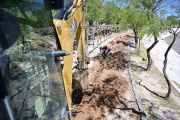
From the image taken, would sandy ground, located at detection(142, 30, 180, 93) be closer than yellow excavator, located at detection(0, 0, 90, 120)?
No

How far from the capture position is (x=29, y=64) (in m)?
1.51

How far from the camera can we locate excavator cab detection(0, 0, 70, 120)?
0.94m

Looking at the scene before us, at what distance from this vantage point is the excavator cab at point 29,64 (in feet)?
3.08

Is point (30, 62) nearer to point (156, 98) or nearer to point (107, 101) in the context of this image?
point (107, 101)

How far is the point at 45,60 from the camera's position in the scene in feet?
6.18

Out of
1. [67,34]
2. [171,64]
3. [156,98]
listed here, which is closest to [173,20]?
[156,98]

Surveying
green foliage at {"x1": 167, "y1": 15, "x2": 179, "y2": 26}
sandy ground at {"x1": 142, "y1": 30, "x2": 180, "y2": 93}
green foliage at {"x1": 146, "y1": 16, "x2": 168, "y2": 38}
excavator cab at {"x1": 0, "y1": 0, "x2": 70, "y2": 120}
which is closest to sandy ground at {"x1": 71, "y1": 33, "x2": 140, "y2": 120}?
green foliage at {"x1": 146, "y1": 16, "x2": 168, "y2": 38}

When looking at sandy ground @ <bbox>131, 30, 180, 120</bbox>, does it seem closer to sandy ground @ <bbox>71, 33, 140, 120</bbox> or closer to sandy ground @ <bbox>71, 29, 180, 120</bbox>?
sandy ground @ <bbox>71, 29, 180, 120</bbox>

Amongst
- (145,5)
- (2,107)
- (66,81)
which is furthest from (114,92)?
(2,107)

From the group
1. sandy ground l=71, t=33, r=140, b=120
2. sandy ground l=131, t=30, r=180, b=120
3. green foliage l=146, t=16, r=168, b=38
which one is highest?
green foliage l=146, t=16, r=168, b=38

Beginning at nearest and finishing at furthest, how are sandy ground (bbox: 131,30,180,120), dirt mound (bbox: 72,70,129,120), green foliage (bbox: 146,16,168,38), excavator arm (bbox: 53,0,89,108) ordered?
excavator arm (bbox: 53,0,89,108)
dirt mound (bbox: 72,70,129,120)
sandy ground (bbox: 131,30,180,120)
green foliage (bbox: 146,16,168,38)

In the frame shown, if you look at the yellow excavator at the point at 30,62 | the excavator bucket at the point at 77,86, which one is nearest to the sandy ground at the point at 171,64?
the excavator bucket at the point at 77,86

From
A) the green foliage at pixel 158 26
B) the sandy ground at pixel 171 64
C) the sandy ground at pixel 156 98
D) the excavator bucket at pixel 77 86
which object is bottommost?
the sandy ground at pixel 171 64

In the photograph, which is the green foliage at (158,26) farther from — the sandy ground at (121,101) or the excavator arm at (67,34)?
the excavator arm at (67,34)
